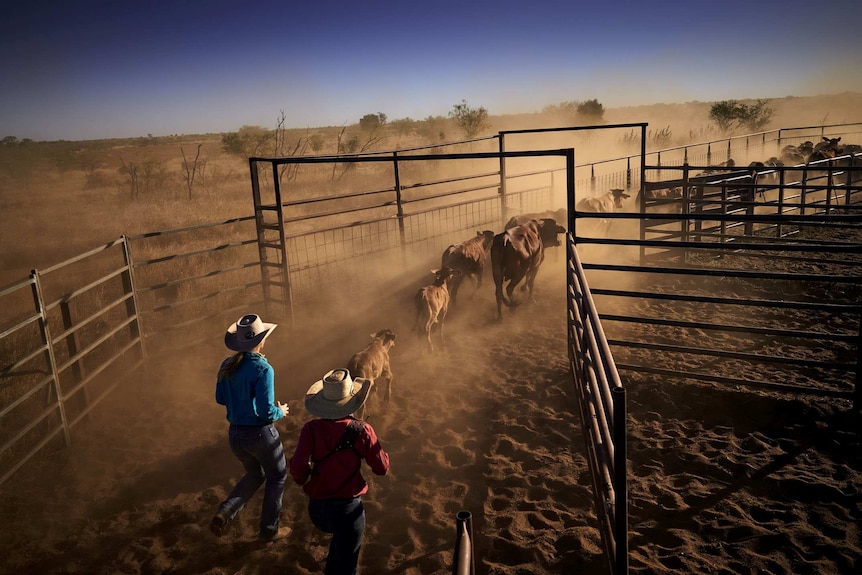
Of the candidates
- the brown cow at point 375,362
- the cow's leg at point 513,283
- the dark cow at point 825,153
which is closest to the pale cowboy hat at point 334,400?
the brown cow at point 375,362

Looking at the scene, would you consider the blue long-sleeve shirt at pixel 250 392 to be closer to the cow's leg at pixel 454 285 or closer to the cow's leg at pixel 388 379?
the cow's leg at pixel 388 379

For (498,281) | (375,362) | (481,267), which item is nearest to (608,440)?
(375,362)

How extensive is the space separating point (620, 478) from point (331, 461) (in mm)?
1551

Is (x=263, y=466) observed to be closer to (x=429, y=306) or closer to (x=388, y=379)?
(x=388, y=379)

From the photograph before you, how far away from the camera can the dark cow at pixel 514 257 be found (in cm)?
907

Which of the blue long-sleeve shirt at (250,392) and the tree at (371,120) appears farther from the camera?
the tree at (371,120)

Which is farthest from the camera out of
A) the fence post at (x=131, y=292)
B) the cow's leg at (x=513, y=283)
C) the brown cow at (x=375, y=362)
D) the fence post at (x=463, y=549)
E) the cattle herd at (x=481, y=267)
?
the cow's leg at (x=513, y=283)

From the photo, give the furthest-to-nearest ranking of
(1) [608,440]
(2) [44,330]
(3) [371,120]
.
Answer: (3) [371,120], (2) [44,330], (1) [608,440]

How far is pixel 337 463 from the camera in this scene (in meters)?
3.17

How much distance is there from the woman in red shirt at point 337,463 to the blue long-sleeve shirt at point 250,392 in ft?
2.63

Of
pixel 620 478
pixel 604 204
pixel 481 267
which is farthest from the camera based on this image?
pixel 604 204

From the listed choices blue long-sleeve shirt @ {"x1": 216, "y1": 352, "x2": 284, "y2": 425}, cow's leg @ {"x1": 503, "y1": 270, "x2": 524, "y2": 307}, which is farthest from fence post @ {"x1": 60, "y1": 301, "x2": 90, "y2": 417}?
cow's leg @ {"x1": 503, "y1": 270, "x2": 524, "y2": 307}

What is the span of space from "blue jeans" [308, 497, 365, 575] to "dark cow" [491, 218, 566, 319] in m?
5.97

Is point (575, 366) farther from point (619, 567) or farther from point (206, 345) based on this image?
point (206, 345)
